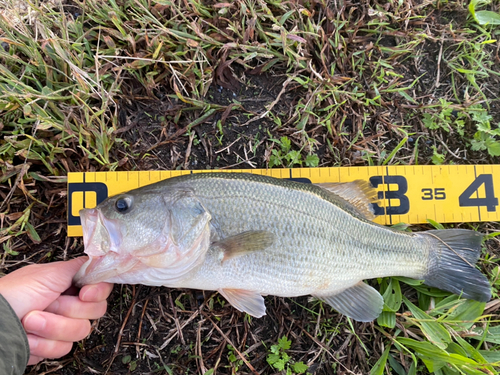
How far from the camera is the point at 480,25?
3.34 metres

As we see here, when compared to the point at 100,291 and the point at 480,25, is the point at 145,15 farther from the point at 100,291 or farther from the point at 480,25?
the point at 480,25

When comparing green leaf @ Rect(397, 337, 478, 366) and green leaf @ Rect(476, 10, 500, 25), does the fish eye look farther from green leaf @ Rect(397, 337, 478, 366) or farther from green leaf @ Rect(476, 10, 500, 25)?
green leaf @ Rect(476, 10, 500, 25)

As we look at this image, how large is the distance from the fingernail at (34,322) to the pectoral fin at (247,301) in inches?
47.5

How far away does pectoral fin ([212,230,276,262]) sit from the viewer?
221cm

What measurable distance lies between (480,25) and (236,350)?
3.97 meters

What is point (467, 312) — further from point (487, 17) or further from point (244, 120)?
point (487, 17)

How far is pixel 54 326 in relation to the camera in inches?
87.0

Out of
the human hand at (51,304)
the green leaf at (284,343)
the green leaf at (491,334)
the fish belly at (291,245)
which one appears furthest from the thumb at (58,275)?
the green leaf at (491,334)

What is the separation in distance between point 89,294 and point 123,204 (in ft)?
2.48

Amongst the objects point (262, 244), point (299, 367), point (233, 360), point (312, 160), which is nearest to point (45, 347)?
point (233, 360)

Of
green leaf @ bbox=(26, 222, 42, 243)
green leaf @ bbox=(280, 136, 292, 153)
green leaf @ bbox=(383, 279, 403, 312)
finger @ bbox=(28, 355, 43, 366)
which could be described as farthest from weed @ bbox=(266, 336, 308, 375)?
green leaf @ bbox=(26, 222, 42, 243)

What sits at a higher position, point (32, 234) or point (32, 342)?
point (32, 234)

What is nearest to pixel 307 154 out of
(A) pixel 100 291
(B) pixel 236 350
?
(B) pixel 236 350

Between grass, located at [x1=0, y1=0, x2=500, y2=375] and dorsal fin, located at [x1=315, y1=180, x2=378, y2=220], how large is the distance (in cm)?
37
